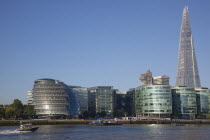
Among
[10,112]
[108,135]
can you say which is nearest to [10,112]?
[10,112]

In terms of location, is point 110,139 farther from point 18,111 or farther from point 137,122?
point 18,111

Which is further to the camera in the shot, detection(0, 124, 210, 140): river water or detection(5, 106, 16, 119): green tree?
detection(5, 106, 16, 119): green tree

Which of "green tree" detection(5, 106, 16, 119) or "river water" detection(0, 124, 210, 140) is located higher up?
"green tree" detection(5, 106, 16, 119)

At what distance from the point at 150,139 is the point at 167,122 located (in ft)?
344

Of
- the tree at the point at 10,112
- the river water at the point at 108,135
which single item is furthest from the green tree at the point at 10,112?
the river water at the point at 108,135

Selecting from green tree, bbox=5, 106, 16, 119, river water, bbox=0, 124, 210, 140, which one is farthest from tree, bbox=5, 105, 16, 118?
river water, bbox=0, 124, 210, 140

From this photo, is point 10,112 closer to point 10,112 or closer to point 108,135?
point 10,112

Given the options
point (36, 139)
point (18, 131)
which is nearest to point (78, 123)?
point (18, 131)

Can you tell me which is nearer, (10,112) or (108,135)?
(108,135)

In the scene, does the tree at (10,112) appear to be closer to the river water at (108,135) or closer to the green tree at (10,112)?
the green tree at (10,112)

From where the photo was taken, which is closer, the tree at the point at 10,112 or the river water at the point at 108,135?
the river water at the point at 108,135

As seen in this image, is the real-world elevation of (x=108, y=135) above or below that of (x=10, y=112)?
below

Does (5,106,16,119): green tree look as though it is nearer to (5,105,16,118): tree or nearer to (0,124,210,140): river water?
(5,105,16,118): tree

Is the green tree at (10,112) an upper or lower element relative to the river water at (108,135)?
upper
